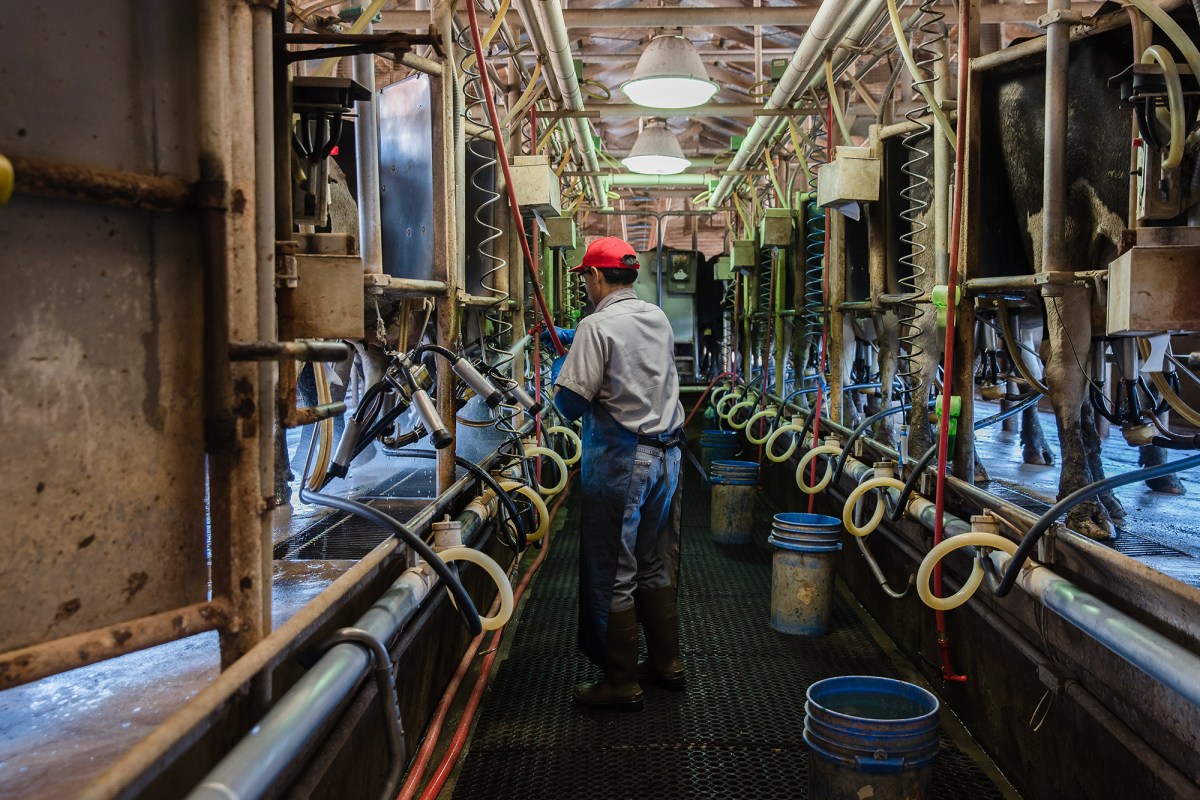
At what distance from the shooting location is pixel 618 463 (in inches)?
149

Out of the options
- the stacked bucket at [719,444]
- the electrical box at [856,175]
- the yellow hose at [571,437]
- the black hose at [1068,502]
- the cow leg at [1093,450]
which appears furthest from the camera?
the stacked bucket at [719,444]

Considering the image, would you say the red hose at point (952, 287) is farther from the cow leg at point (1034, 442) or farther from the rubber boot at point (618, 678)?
the cow leg at point (1034, 442)

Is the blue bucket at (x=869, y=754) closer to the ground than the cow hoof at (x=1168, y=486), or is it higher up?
closer to the ground

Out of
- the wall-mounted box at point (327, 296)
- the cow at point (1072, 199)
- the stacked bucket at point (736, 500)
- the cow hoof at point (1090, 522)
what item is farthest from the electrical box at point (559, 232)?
the wall-mounted box at point (327, 296)

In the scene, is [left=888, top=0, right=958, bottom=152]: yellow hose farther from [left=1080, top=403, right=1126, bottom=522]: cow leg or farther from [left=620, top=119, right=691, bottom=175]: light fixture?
[left=620, top=119, right=691, bottom=175]: light fixture

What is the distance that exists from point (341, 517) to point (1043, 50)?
3.65 meters

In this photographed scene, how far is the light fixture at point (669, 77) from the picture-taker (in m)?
5.48

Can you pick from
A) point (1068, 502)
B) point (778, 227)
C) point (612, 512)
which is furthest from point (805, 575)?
point (778, 227)

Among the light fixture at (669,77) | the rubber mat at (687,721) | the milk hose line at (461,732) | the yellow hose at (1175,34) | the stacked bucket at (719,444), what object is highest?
the light fixture at (669,77)

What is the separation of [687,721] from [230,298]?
2561 millimetres

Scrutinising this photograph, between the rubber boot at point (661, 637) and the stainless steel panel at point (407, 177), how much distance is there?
68.1 inches

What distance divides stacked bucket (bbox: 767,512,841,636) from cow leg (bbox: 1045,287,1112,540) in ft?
3.44

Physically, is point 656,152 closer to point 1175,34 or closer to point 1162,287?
point 1175,34

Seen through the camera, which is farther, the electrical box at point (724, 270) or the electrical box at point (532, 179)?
the electrical box at point (724, 270)
